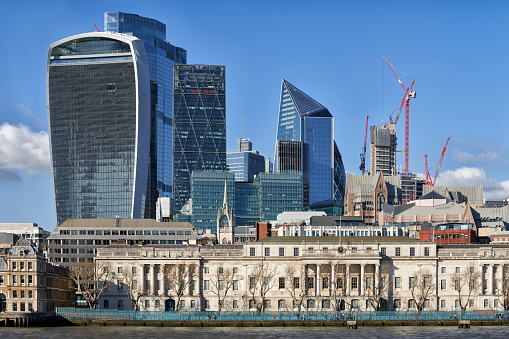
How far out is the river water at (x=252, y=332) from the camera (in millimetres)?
171000

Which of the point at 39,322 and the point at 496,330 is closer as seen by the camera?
the point at 496,330

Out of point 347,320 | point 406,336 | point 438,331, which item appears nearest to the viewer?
point 406,336

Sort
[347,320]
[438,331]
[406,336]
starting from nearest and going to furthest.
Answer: [406,336]
[438,331]
[347,320]

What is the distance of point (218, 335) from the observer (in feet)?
571

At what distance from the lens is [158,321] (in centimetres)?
19575

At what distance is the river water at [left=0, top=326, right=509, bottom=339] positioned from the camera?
17100cm

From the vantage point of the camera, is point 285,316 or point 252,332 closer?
point 252,332

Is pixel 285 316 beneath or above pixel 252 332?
above

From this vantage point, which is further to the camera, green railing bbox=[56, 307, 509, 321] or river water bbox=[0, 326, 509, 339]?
green railing bbox=[56, 307, 509, 321]

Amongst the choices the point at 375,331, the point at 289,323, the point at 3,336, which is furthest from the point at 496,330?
the point at 3,336

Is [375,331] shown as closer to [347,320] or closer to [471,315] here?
[347,320]

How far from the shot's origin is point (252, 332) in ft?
591

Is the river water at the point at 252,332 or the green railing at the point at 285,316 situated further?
the green railing at the point at 285,316

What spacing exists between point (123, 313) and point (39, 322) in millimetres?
16893
